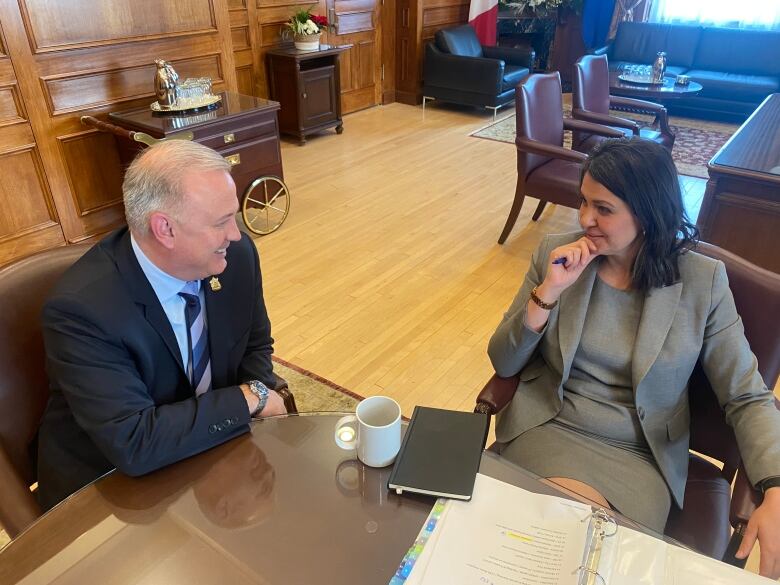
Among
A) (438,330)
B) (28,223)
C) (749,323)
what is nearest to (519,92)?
(438,330)

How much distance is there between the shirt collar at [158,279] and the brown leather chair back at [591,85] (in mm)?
3097

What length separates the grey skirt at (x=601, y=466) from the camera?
1.17 meters

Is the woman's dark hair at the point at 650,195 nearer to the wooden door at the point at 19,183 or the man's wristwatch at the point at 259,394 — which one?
the man's wristwatch at the point at 259,394

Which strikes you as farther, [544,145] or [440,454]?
[544,145]

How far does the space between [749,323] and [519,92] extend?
208 cm

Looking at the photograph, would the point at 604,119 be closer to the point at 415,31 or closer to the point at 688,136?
the point at 688,136

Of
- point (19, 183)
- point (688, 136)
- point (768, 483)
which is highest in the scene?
point (768, 483)

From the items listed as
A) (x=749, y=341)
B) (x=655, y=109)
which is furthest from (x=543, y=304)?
(x=655, y=109)

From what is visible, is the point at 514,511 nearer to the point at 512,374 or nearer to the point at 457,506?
the point at 457,506

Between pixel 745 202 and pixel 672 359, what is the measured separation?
4.83 feet

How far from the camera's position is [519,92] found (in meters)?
2.99

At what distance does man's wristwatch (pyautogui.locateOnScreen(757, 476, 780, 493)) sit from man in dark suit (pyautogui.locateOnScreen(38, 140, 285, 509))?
0.95 meters

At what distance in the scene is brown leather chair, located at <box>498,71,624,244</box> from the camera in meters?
3.02

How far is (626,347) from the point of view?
127 centimetres
